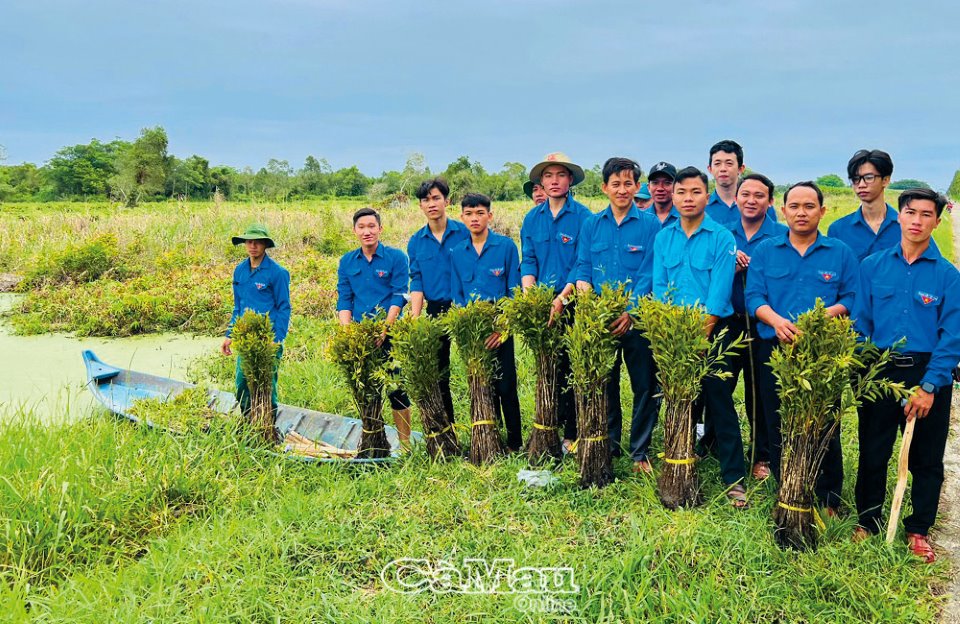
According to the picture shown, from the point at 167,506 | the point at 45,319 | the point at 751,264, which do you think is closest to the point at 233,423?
the point at 167,506

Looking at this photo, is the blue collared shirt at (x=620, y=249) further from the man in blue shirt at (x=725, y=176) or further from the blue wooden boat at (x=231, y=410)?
the blue wooden boat at (x=231, y=410)

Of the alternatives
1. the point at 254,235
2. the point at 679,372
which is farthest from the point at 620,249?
the point at 254,235

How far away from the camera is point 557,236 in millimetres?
4566

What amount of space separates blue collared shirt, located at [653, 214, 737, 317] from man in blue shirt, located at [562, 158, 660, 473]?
0.21 meters

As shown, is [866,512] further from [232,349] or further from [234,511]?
[232,349]

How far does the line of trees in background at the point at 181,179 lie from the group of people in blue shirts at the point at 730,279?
24594 mm

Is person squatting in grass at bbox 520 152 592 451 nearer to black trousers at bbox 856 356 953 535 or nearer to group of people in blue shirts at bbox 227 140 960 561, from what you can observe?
group of people in blue shirts at bbox 227 140 960 561

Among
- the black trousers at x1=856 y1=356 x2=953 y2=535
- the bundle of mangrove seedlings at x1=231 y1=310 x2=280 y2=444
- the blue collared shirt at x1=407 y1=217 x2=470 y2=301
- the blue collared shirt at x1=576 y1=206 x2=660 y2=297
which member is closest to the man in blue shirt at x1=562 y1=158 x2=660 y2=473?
the blue collared shirt at x1=576 y1=206 x2=660 y2=297

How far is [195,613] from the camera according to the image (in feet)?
9.79

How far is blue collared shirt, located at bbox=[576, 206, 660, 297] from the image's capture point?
413 cm

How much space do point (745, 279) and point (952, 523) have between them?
6.06ft

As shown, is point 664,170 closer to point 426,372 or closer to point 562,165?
point 562,165

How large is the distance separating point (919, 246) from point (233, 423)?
15.0 ft

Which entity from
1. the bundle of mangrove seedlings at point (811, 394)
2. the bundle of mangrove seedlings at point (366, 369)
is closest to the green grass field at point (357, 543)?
the bundle of mangrove seedlings at point (811, 394)
